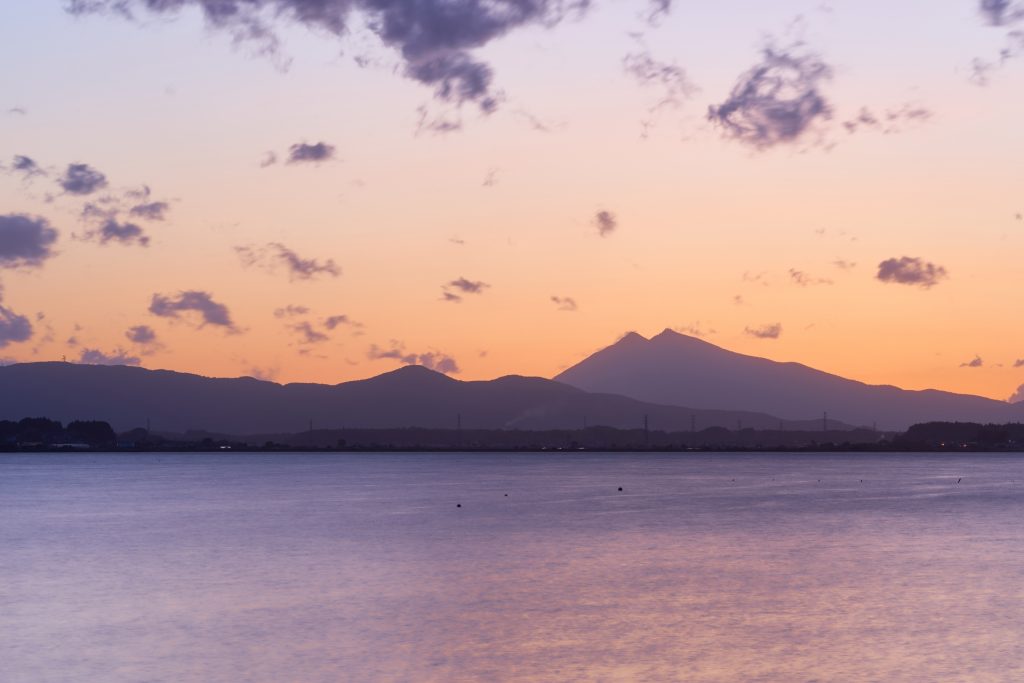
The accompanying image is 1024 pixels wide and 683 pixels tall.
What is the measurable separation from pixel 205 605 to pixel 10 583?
51.7 feet

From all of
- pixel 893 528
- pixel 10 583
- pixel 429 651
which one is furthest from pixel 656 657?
pixel 893 528

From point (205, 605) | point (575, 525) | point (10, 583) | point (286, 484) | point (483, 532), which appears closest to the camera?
point (205, 605)

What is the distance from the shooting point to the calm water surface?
37.2 meters

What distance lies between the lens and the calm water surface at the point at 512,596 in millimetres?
37156

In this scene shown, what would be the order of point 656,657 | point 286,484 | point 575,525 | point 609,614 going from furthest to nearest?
point 286,484 < point 575,525 < point 609,614 < point 656,657

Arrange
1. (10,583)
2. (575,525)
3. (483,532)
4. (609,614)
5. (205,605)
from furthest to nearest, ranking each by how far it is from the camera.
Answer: (575,525), (483,532), (10,583), (205,605), (609,614)

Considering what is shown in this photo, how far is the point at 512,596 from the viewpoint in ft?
172

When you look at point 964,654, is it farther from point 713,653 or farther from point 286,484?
point 286,484

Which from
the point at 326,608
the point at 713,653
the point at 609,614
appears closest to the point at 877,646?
the point at 713,653

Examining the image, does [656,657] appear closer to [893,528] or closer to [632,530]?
[632,530]

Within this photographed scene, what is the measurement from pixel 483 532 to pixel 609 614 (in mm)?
42276

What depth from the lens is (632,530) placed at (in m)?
88.8

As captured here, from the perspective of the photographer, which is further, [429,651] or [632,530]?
[632,530]

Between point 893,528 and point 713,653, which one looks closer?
point 713,653
